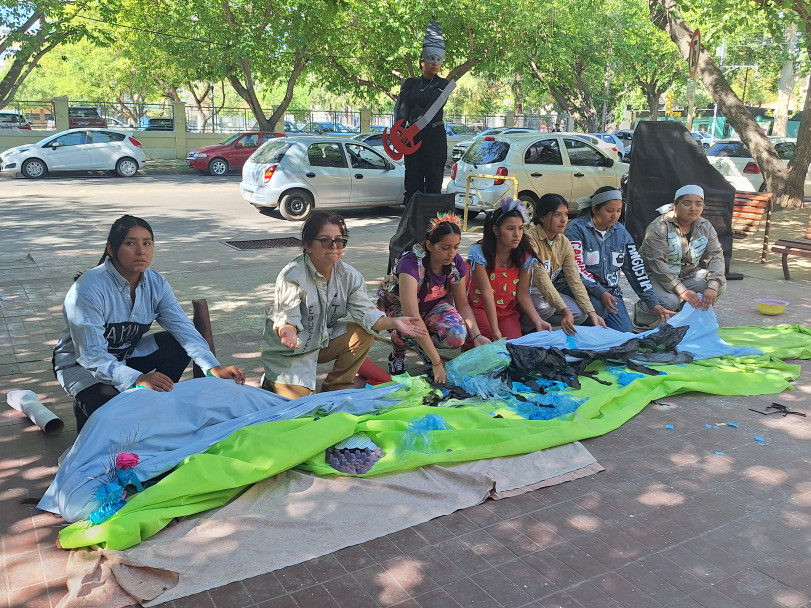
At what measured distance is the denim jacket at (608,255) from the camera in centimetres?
600

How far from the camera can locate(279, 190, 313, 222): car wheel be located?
1346 cm

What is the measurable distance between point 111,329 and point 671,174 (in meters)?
6.94

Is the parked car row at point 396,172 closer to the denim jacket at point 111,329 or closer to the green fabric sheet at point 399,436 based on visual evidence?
the green fabric sheet at point 399,436

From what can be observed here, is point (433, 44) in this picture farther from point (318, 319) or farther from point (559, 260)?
point (318, 319)

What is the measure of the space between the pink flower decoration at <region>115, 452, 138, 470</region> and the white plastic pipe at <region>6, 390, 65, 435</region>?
1116 millimetres

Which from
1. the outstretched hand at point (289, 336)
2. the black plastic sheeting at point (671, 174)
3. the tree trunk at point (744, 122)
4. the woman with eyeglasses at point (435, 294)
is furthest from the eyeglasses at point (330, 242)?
the tree trunk at point (744, 122)

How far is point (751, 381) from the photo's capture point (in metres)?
5.20

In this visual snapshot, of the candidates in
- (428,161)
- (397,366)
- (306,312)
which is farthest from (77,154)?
(306,312)

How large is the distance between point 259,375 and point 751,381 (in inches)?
135

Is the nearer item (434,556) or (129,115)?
(434,556)

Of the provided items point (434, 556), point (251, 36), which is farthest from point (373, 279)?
point (251, 36)

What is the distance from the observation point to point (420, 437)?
3.89 m

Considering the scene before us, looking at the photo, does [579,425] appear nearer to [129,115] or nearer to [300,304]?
[300,304]

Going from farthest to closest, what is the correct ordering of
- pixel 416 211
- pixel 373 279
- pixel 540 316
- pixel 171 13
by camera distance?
pixel 171 13 → pixel 373 279 → pixel 416 211 → pixel 540 316
